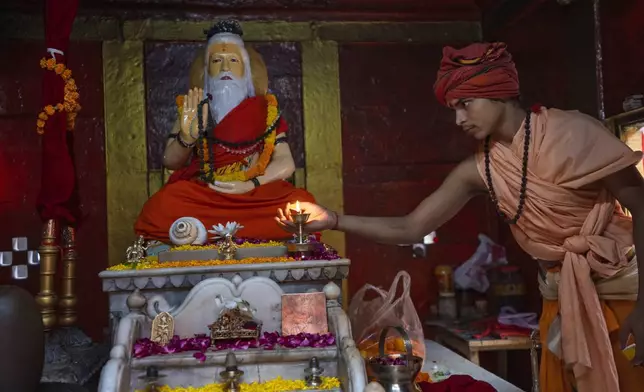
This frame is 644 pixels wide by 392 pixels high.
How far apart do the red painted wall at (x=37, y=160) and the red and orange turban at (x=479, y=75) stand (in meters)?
3.32

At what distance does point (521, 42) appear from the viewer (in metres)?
5.00

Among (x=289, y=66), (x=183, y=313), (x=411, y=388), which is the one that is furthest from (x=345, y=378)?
(x=289, y=66)

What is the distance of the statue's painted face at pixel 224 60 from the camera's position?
14.4 feet

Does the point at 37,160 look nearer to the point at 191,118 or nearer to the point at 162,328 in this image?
the point at 191,118

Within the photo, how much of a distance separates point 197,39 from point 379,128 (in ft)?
5.74

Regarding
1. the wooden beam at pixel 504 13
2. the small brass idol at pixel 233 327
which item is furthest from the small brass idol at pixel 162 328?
the wooden beam at pixel 504 13

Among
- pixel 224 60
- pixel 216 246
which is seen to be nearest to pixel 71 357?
pixel 216 246

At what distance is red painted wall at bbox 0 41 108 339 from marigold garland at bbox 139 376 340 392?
2.47m

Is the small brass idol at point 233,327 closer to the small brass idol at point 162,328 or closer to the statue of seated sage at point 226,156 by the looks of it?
the small brass idol at point 162,328

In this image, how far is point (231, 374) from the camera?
2.63 metres

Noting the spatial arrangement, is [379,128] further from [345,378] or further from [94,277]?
[345,378]

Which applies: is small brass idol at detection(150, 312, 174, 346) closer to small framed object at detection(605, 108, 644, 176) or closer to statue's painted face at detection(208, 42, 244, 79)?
statue's painted face at detection(208, 42, 244, 79)

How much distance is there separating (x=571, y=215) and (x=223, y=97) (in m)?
2.60

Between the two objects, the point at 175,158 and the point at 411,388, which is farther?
the point at 175,158
